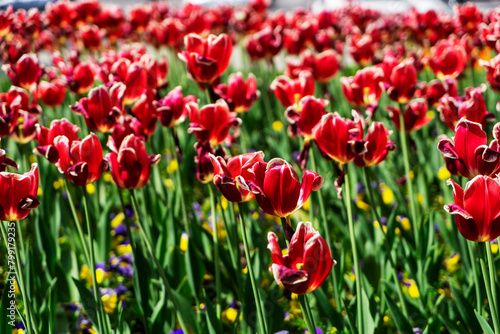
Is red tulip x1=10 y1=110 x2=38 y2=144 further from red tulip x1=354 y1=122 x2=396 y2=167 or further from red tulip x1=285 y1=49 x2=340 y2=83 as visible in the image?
red tulip x1=285 y1=49 x2=340 y2=83

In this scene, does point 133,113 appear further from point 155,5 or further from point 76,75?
point 155,5

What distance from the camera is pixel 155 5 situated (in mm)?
6484

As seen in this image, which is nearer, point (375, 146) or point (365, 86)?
point (375, 146)

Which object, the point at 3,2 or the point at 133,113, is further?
the point at 3,2

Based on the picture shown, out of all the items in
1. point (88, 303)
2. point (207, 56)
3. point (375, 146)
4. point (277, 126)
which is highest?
point (207, 56)

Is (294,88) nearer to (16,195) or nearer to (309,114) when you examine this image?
(309,114)

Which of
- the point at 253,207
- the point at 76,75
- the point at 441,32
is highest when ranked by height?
the point at 76,75

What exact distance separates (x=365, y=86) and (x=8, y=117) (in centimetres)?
153

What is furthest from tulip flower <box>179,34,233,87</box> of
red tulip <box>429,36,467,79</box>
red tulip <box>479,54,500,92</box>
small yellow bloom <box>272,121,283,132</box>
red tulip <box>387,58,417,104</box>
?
small yellow bloom <box>272,121,283,132</box>

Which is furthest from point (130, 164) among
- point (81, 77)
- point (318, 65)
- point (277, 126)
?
point (277, 126)

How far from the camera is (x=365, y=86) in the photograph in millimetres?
2502

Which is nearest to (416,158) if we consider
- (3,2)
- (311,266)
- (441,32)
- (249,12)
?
(441,32)

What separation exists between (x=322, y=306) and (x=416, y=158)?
179cm

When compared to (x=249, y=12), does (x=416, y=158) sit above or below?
below
